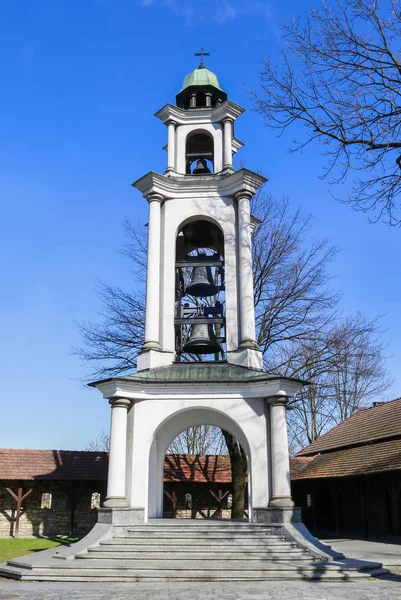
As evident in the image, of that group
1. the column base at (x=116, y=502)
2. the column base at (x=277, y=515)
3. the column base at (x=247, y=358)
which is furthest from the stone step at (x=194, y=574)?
the column base at (x=247, y=358)

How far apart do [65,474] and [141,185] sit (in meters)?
10.6

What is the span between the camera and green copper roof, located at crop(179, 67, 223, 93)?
620 inches

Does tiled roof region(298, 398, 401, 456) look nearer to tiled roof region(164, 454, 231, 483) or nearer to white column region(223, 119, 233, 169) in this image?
tiled roof region(164, 454, 231, 483)

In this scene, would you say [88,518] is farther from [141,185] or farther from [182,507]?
[141,185]

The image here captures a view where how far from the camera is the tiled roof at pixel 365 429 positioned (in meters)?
17.5

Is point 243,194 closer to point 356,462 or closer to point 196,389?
point 196,389

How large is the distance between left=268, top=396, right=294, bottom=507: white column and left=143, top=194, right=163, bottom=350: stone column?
3054 mm

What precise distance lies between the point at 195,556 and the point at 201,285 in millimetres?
6082

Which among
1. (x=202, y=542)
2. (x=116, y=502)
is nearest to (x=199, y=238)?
(x=116, y=502)

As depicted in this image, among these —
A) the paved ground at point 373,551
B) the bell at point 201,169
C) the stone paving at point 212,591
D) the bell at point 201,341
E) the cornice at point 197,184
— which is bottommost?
the paved ground at point 373,551

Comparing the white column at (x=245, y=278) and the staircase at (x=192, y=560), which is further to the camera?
the white column at (x=245, y=278)

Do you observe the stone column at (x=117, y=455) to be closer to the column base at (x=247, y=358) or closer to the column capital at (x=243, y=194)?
the column base at (x=247, y=358)

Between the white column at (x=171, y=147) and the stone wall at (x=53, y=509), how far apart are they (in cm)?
1123

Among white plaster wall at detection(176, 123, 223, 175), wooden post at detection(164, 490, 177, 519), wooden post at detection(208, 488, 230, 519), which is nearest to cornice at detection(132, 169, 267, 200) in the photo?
white plaster wall at detection(176, 123, 223, 175)
